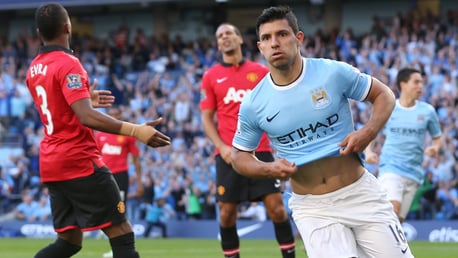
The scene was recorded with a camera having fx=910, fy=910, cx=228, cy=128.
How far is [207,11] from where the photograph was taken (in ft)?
116

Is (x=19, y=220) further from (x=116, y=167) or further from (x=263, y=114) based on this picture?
(x=263, y=114)

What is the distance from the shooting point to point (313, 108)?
6.57 metres

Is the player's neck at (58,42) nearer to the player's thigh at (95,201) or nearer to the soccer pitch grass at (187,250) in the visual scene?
the player's thigh at (95,201)

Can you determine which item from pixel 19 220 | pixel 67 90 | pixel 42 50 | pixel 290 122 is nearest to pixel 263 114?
pixel 290 122

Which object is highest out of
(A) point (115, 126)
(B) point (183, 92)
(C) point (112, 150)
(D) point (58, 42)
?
(D) point (58, 42)

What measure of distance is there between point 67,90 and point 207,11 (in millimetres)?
28335

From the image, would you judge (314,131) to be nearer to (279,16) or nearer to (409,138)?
(279,16)

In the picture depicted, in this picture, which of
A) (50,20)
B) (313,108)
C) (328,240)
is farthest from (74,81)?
(328,240)

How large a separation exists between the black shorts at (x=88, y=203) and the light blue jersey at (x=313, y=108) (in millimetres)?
1727

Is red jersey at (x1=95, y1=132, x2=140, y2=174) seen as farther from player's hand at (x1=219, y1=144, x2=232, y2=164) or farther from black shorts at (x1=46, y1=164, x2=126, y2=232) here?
black shorts at (x1=46, y1=164, x2=126, y2=232)

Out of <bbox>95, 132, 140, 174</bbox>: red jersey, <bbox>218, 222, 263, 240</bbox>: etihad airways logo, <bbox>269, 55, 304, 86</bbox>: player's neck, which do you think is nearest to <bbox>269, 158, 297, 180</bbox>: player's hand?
<bbox>269, 55, 304, 86</bbox>: player's neck

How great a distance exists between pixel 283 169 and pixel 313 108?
2.05 ft

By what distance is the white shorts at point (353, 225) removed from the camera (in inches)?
255

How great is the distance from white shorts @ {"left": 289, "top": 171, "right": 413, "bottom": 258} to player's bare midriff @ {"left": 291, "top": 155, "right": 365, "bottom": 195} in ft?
0.16
